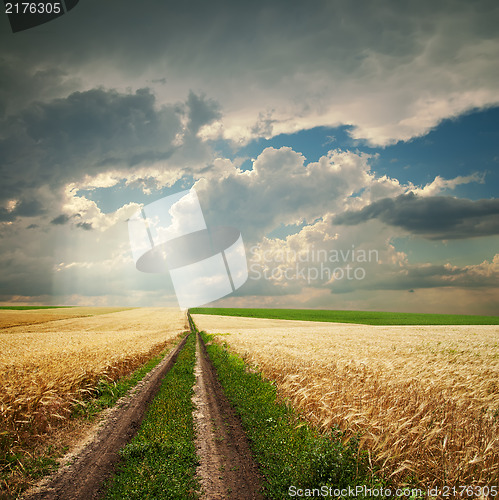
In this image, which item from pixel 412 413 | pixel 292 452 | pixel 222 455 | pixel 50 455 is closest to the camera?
pixel 292 452

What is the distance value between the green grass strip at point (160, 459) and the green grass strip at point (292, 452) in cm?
158

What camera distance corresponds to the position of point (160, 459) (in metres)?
6.36

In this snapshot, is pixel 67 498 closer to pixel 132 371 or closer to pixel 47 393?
pixel 47 393

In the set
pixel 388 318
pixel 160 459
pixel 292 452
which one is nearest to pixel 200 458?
pixel 160 459

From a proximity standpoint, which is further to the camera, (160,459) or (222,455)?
(222,455)

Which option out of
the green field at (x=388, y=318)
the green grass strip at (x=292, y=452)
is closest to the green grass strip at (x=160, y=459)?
the green grass strip at (x=292, y=452)

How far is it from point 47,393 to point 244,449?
6479 mm

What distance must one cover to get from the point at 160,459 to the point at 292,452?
300 centimetres

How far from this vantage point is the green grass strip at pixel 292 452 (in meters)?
5.22

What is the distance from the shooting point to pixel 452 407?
6.50 meters

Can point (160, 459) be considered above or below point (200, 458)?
above

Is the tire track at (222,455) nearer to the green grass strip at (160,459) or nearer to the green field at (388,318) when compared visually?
the green grass strip at (160,459)

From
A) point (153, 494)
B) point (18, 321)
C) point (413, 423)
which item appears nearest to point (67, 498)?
point (153, 494)

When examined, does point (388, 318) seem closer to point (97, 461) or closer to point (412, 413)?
point (412, 413)
